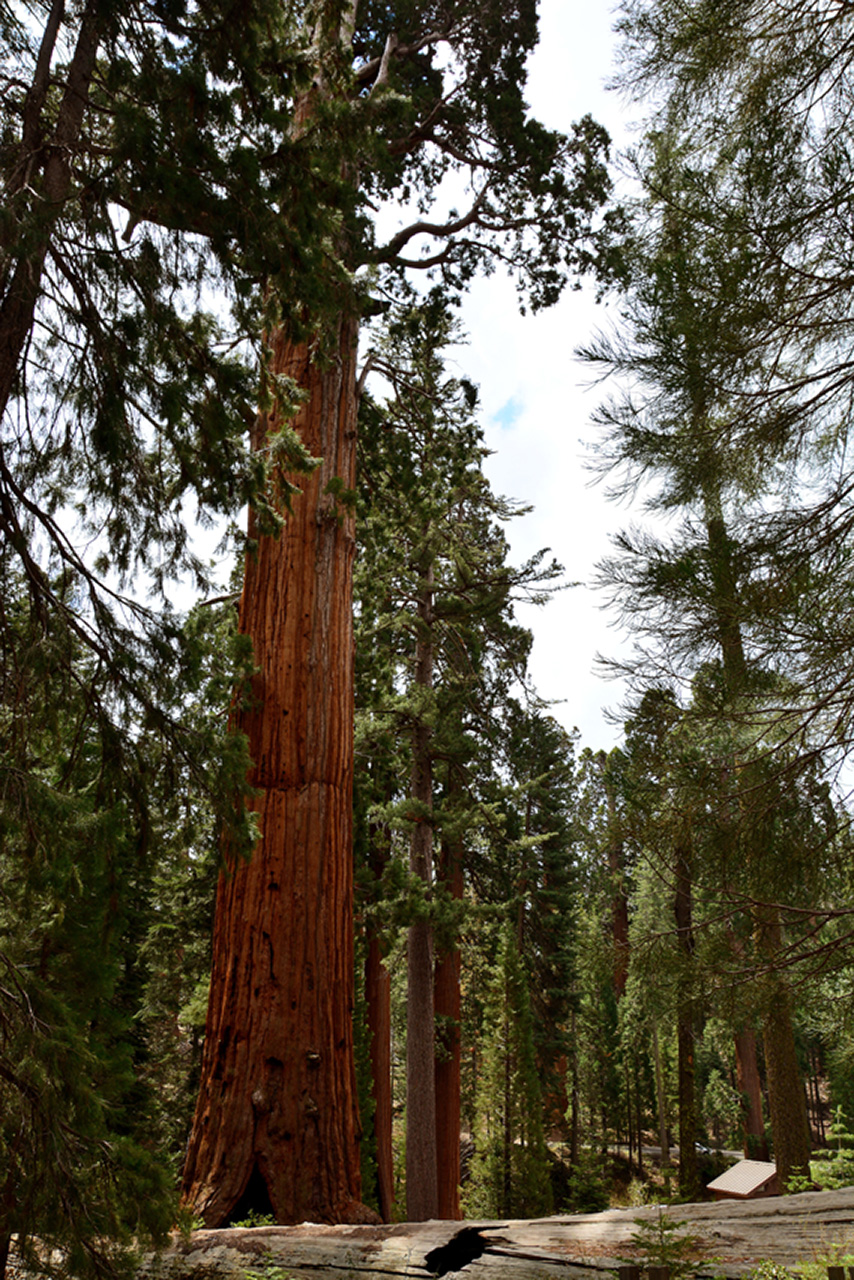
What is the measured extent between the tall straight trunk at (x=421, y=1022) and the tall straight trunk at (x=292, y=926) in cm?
735

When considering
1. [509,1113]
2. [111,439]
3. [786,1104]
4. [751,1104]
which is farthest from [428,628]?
[751,1104]

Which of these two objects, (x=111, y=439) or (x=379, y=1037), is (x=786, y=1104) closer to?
(x=379, y=1037)

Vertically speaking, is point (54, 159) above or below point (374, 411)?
below

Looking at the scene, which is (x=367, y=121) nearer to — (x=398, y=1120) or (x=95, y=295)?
A: (x=95, y=295)

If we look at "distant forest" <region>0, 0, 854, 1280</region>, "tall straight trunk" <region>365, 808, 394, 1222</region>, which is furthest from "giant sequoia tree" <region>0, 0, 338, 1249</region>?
"tall straight trunk" <region>365, 808, 394, 1222</region>

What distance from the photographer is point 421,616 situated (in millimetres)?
14398

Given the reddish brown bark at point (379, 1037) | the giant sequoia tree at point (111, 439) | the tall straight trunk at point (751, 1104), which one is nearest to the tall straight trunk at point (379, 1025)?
the reddish brown bark at point (379, 1037)

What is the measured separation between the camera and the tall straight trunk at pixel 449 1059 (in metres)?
15.5

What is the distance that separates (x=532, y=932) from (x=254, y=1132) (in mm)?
18679

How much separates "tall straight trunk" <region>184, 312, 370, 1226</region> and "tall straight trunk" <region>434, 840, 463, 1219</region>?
10.6 metres

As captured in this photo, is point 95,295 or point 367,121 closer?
point 95,295

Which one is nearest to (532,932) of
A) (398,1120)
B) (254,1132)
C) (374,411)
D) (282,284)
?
(398,1120)

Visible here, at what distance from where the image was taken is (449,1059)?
16.0 metres

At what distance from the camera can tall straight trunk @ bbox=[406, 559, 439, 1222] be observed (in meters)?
12.3
